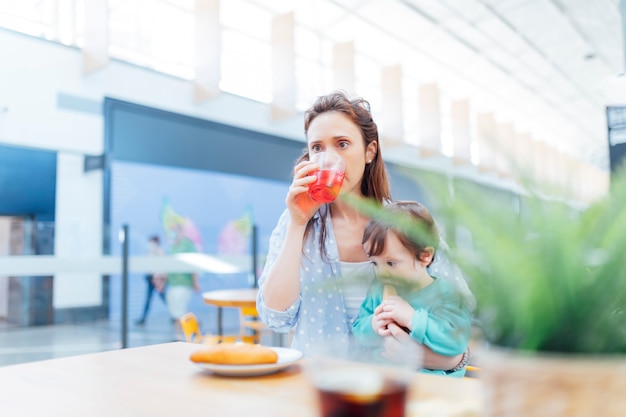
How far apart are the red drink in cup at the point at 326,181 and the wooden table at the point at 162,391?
19.5 inches

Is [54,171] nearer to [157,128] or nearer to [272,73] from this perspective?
[157,128]

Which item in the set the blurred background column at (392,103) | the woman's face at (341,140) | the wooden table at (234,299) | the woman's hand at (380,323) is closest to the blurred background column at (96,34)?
the wooden table at (234,299)

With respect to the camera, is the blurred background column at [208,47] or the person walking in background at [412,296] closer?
the person walking in background at [412,296]

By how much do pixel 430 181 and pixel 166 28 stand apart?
8.40m

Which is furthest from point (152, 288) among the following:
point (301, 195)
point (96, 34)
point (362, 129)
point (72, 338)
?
point (301, 195)

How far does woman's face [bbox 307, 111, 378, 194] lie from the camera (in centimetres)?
173

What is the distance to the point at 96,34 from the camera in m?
6.34

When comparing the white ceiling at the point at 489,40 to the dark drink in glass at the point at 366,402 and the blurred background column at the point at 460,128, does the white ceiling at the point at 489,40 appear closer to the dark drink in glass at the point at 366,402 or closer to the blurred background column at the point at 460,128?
the blurred background column at the point at 460,128

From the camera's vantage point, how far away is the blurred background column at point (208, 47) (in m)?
7.23

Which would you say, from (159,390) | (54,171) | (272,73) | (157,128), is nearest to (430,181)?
(159,390)

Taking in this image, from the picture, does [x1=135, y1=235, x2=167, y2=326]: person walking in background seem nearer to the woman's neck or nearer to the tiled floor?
the tiled floor

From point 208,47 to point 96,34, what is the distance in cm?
150

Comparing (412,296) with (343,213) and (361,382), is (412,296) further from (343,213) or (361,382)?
(343,213)

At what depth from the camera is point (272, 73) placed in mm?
8156
